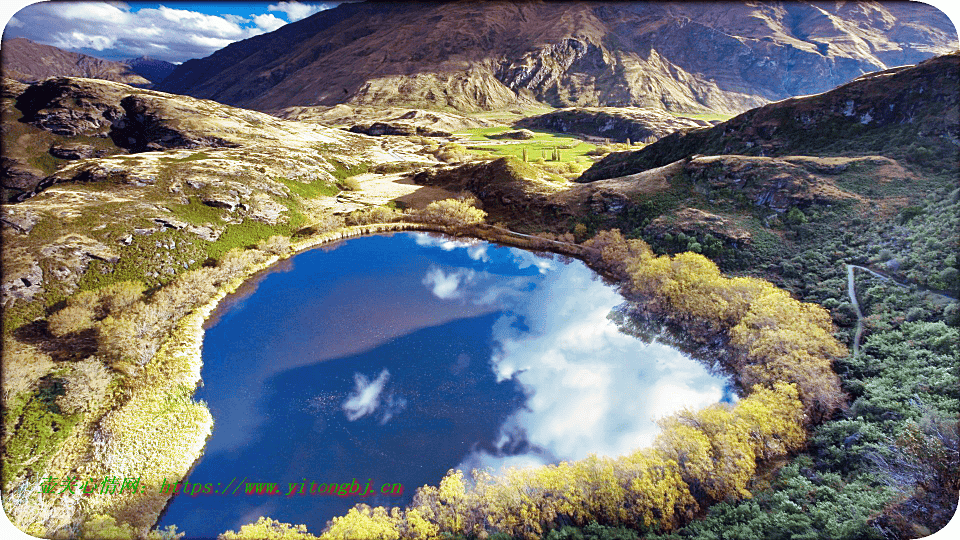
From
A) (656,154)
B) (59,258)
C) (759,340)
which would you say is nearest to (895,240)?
(759,340)

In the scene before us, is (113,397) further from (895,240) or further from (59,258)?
(895,240)

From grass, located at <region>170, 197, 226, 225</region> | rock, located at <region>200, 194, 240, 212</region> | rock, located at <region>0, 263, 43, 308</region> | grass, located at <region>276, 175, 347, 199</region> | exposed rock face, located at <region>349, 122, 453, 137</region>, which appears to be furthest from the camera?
exposed rock face, located at <region>349, 122, 453, 137</region>

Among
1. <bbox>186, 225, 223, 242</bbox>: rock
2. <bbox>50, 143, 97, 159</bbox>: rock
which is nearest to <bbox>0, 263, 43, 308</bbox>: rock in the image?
<bbox>186, 225, 223, 242</bbox>: rock

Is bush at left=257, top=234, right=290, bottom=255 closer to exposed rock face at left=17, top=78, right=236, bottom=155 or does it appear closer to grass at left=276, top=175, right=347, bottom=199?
grass at left=276, top=175, right=347, bottom=199

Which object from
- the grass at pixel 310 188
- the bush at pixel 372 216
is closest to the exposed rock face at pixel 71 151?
the grass at pixel 310 188

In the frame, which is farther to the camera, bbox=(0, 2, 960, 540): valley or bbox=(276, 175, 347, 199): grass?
bbox=(276, 175, 347, 199): grass
